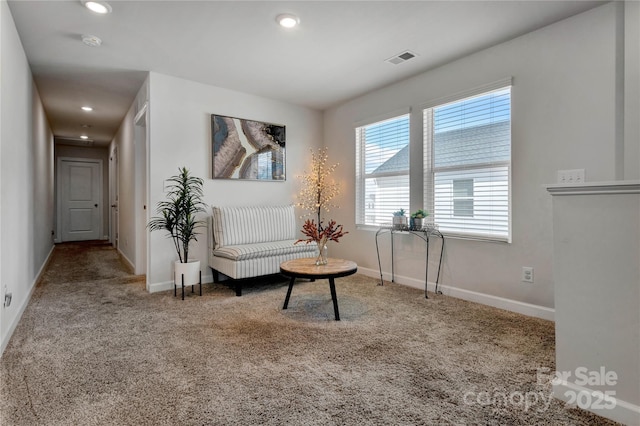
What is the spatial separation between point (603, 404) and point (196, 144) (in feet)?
13.6

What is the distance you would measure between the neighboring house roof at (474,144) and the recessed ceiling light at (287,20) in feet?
6.25

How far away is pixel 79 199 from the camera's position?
8023 mm

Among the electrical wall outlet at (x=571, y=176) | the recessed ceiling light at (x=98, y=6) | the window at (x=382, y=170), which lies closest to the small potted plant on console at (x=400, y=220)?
the window at (x=382, y=170)

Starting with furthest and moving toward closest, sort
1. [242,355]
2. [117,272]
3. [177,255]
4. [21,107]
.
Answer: [117,272] < [177,255] < [21,107] < [242,355]

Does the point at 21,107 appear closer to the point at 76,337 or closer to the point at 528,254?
the point at 76,337

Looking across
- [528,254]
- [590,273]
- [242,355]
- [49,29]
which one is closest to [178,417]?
[242,355]

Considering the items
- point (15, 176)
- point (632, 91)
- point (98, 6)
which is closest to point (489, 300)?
point (632, 91)

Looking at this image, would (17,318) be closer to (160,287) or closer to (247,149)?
(160,287)

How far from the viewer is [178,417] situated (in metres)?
1.47

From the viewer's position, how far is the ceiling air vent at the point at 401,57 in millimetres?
3195

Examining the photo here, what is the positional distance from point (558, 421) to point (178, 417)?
67.5 inches

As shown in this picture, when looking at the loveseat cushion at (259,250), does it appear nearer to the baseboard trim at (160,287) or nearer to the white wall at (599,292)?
the baseboard trim at (160,287)

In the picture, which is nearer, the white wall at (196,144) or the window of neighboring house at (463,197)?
the window of neighboring house at (463,197)

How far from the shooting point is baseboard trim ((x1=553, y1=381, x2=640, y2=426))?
1.41 metres
